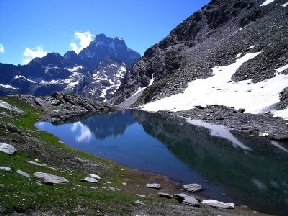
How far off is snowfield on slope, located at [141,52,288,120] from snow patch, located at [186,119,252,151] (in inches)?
446

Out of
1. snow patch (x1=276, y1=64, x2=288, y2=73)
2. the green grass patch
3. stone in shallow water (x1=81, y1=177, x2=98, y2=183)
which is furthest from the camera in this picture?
snow patch (x1=276, y1=64, x2=288, y2=73)

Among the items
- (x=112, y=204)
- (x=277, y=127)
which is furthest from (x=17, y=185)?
(x=277, y=127)

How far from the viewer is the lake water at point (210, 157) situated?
1363 inches

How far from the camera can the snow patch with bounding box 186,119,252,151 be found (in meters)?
57.2

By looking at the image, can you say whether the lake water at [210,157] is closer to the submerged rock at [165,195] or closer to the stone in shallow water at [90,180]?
the submerged rock at [165,195]

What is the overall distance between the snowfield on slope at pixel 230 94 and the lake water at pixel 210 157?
606 inches

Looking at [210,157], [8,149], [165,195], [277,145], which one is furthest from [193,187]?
[277,145]

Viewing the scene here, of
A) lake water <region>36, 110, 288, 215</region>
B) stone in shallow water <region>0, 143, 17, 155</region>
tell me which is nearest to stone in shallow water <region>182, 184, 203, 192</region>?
lake water <region>36, 110, 288, 215</region>

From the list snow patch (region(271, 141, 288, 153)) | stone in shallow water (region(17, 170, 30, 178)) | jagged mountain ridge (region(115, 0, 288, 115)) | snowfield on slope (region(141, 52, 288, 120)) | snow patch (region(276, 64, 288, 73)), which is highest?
jagged mountain ridge (region(115, 0, 288, 115))

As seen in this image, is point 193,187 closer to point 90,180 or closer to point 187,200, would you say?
point 187,200

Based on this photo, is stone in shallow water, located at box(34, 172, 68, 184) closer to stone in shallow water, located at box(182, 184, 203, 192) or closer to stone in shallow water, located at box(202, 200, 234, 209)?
stone in shallow water, located at box(202, 200, 234, 209)

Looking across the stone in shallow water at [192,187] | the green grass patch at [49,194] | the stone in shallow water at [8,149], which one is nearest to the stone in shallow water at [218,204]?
the stone in shallow water at [192,187]

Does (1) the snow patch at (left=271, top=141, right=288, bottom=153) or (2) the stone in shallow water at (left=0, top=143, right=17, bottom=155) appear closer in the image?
(2) the stone in shallow water at (left=0, top=143, right=17, bottom=155)

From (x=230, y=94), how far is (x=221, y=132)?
4057 cm
